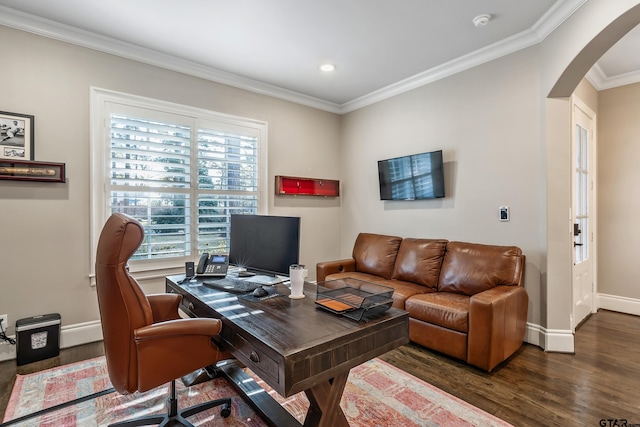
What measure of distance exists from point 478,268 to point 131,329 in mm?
2821

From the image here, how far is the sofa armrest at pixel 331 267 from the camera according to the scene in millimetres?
3768

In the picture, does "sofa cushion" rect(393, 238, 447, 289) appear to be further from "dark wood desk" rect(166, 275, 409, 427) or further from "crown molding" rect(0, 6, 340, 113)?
"crown molding" rect(0, 6, 340, 113)

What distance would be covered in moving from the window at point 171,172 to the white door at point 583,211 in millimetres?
3592

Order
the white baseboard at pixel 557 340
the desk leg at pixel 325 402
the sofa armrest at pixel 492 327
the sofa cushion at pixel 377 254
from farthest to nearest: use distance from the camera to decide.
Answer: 1. the sofa cushion at pixel 377 254
2. the white baseboard at pixel 557 340
3. the sofa armrest at pixel 492 327
4. the desk leg at pixel 325 402

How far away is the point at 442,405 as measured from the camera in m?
2.00

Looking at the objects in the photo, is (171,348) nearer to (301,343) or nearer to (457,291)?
(301,343)

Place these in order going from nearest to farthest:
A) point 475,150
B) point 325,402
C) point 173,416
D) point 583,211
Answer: point 325,402 → point 173,416 → point 475,150 → point 583,211

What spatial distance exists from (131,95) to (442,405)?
376 cm

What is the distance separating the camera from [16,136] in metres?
2.58

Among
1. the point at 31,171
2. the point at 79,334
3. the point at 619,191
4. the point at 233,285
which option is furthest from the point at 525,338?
the point at 31,171

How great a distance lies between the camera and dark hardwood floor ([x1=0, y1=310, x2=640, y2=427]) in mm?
1928

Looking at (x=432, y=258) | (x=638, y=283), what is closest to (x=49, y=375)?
(x=432, y=258)

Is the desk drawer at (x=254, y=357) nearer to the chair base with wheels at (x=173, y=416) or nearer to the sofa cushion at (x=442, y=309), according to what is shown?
the chair base with wheels at (x=173, y=416)

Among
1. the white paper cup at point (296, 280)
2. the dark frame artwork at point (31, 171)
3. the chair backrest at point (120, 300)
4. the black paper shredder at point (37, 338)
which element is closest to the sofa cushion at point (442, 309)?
the white paper cup at point (296, 280)
